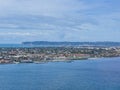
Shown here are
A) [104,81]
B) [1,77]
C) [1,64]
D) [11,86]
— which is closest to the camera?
[11,86]

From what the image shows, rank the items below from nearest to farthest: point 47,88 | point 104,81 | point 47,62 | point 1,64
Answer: point 47,88 → point 104,81 → point 1,64 → point 47,62

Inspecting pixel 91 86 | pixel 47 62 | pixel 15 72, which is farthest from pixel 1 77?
pixel 47 62

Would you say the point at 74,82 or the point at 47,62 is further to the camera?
the point at 47,62

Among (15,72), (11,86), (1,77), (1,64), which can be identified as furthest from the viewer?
(1,64)

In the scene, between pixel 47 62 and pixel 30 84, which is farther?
pixel 47 62

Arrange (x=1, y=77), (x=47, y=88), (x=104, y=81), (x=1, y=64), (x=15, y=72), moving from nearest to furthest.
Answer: (x=47, y=88)
(x=104, y=81)
(x=1, y=77)
(x=15, y=72)
(x=1, y=64)

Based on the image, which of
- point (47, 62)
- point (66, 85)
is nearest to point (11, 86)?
point (66, 85)

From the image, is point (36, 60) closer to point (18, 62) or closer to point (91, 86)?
point (18, 62)

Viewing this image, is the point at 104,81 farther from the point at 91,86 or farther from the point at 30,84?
the point at 30,84
